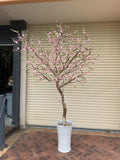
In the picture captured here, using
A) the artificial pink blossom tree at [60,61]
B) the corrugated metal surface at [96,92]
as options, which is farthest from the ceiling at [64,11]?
the artificial pink blossom tree at [60,61]

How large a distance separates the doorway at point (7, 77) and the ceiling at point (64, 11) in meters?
0.95

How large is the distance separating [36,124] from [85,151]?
1701mm

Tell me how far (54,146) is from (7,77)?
2725 mm

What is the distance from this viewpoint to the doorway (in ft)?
12.4

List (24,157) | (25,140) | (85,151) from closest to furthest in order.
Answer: (24,157)
(85,151)
(25,140)

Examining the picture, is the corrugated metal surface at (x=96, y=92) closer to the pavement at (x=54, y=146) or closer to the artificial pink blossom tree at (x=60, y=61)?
the pavement at (x=54, y=146)

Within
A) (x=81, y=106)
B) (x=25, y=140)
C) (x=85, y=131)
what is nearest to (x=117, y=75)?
(x=81, y=106)

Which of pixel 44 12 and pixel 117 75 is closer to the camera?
pixel 44 12

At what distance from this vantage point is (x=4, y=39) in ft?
11.7

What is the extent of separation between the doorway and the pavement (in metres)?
0.79

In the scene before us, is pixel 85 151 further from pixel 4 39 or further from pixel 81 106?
pixel 4 39

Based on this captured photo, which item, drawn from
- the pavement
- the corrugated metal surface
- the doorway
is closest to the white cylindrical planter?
the pavement

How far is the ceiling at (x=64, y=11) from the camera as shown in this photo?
262 cm

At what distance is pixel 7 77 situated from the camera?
4121 mm
